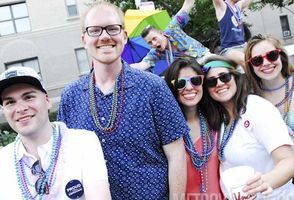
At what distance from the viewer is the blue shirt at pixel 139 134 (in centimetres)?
249

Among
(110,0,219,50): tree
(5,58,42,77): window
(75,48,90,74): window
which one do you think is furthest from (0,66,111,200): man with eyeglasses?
(5,58,42,77): window

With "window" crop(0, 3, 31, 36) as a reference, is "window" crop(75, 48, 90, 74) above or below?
below

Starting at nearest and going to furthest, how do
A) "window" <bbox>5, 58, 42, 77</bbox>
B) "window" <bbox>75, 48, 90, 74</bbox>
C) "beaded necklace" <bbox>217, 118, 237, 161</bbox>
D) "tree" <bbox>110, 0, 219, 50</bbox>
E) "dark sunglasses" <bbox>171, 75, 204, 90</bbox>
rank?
1. "beaded necklace" <bbox>217, 118, 237, 161</bbox>
2. "dark sunglasses" <bbox>171, 75, 204, 90</bbox>
3. "tree" <bbox>110, 0, 219, 50</bbox>
4. "window" <bbox>5, 58, 42, 77</bbox>
5. "window" <bbox>75, 48, 90, 74</bbox>

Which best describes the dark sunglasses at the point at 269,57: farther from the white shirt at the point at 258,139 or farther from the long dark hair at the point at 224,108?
the white shirt at the point at 258,139

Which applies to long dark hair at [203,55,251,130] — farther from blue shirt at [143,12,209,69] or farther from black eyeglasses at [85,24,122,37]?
blue shirt at [143,12,209,69]

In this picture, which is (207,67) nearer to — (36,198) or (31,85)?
(31,85)

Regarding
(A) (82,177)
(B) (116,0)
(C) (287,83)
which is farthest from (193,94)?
(B) (116,0)

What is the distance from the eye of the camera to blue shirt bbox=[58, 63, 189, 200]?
2494 mm

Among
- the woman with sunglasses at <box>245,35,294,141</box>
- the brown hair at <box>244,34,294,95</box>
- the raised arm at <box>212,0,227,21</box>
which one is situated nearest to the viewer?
the woman with sunglasses at <box>245,35,294,141</box>

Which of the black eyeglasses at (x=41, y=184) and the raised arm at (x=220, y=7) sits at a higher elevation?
the raised arm at (x=220, y=7)

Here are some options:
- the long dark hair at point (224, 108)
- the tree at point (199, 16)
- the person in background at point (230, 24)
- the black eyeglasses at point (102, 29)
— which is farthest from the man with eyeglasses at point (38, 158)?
the tree at point (199, 16)

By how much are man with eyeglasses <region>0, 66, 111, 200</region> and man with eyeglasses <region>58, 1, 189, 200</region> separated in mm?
358

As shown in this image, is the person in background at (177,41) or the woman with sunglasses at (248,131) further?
the person in background at (177,41)

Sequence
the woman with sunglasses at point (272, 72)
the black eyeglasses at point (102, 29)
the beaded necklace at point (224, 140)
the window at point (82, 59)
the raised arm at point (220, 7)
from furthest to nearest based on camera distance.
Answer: the window at point (82, 59), the raised arm at point (220, 7), the woman with sunglasses at point (272, 72), the beaded necklace at point (224, 140), the black eyeglasses at point (102, 29)
